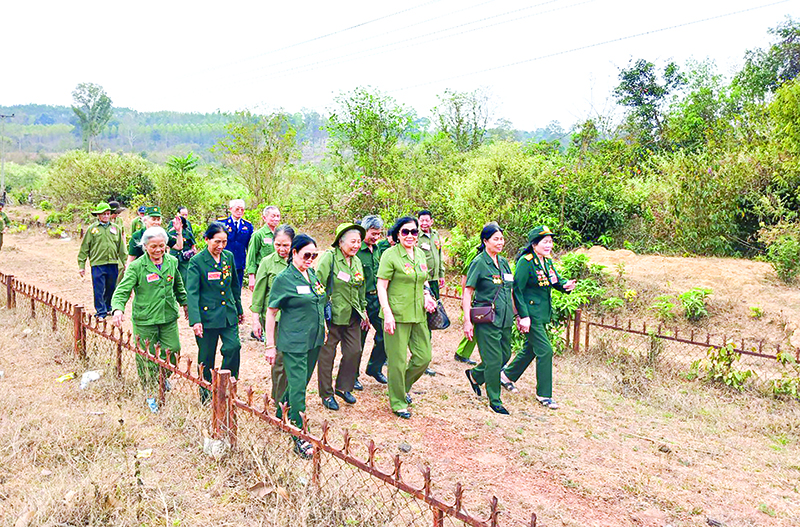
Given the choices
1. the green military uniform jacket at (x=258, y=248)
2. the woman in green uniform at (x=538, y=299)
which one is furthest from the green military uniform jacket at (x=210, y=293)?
the woman in green uniform at (x=538, y=299)

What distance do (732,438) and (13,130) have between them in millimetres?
118152

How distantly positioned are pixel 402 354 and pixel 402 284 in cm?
60

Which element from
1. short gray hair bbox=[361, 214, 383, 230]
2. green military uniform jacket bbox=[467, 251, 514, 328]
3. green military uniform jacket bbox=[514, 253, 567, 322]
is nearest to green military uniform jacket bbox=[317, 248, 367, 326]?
short gray hair bbox=[361, 214, 383, 230]

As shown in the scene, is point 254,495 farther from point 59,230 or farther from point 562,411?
point 59,230

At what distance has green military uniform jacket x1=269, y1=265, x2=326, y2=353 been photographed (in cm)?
414

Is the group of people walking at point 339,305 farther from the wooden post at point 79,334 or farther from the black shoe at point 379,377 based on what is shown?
the wooden post at point 79,334

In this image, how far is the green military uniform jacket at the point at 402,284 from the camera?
16.1ft

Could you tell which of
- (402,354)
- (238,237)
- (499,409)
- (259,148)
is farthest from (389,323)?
(259,148)

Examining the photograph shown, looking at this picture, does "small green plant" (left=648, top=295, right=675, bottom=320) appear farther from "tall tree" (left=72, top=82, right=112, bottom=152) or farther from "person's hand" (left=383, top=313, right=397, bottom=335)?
"tall tree" (left=72, top=82, right=112, bottom=152)

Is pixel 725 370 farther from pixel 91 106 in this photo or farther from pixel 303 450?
pixel 91 106

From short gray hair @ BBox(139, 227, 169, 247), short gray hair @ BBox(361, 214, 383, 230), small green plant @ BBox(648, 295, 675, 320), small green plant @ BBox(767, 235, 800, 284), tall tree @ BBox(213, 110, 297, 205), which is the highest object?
tall tree @ BBox(213, 110, 297, 205)

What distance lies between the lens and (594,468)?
4.14 meters

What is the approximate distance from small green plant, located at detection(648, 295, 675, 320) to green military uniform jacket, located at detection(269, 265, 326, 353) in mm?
5909

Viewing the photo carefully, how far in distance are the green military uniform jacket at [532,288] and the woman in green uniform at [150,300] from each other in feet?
10.2
